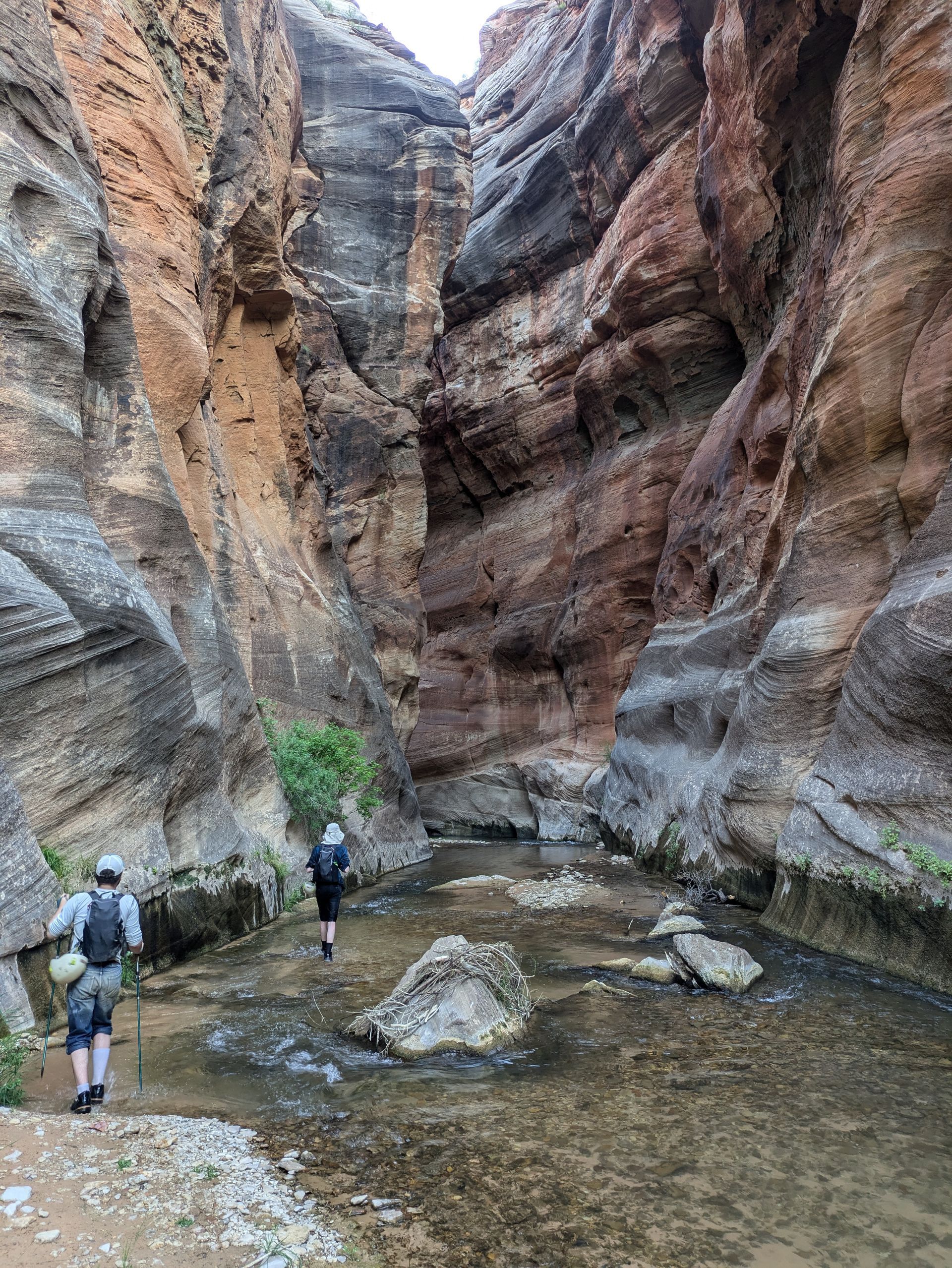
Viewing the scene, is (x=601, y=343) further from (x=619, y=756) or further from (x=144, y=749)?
(x=144, y=749)

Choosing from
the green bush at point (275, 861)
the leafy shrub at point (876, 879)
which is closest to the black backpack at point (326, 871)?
the green bush at point (275, 861)

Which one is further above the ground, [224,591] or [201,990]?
[224,591]

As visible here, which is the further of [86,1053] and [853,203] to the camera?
[853,203]

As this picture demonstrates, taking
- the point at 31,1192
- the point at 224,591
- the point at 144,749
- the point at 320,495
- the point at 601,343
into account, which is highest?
the point at 601,343

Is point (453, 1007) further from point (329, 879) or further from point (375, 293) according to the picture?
point (375, 293)

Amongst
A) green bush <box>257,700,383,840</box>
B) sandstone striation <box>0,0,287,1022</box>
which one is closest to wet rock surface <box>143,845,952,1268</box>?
sandstone striation <box>0,0,287,1022</box>

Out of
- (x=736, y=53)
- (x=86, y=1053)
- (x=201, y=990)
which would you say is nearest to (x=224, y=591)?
(x=201, y=990)

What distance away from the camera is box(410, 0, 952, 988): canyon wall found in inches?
363

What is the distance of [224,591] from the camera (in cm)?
1498

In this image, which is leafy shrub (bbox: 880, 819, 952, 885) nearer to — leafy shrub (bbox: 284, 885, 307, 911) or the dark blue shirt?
the dark blue shirt

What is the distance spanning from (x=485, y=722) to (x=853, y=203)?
24704 mm

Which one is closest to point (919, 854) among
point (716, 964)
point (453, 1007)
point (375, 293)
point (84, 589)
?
point (716, 964)

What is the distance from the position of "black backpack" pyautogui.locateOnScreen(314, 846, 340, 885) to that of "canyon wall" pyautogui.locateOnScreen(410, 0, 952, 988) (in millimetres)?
5169

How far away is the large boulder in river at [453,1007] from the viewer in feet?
20.0
